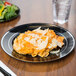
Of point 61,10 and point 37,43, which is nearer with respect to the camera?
point 37,43

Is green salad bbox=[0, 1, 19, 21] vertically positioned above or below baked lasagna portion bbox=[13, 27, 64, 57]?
below

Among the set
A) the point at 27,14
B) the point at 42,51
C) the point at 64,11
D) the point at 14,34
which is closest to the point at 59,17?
the point at 64,11

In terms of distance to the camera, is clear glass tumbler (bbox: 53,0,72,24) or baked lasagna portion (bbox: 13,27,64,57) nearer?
baked lasagna portion (bbox: 13,27,64,57)

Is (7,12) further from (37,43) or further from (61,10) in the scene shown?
(37,43)

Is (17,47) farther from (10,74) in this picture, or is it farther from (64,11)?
(64,11)

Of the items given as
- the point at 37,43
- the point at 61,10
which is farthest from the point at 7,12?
the point at 37,43
